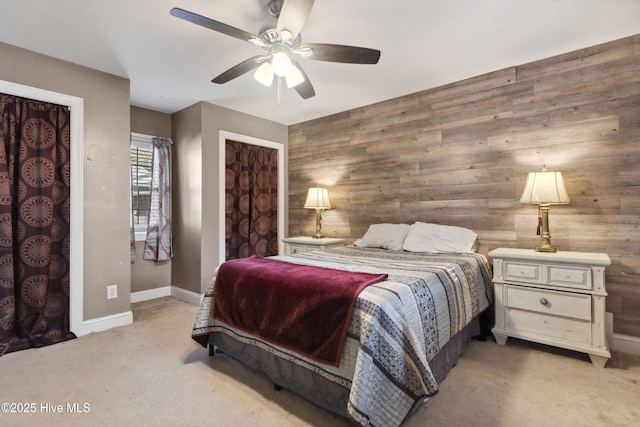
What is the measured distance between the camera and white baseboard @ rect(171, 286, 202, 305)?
3752mm

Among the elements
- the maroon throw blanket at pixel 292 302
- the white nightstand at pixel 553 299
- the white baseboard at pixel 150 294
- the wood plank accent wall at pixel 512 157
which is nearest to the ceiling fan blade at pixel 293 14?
the maroon throw blanket at pixel 292 302

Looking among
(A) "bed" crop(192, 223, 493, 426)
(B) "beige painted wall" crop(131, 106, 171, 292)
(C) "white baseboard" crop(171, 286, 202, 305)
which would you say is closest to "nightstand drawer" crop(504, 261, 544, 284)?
(A) "bed" crop(192, 223, 493, 426)

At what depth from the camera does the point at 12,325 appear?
2.50m

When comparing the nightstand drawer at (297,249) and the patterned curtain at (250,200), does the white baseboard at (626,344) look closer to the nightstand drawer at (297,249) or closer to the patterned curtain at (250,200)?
the nightstand drawer at (297,249)

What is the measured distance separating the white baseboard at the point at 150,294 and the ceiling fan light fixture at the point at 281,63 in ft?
10.9

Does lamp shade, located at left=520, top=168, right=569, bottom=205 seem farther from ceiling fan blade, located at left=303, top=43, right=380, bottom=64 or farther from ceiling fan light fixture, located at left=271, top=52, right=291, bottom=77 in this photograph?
ceiling fan light fixture, located at left=271, top=52, right=291, bottom=77

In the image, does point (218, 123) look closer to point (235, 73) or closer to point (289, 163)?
point (289, 163)

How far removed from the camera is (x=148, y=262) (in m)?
3.99

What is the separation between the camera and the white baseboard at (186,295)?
12.3 ft

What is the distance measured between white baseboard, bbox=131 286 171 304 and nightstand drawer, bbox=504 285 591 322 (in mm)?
3910

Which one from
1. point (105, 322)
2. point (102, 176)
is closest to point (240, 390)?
point (105, 322)

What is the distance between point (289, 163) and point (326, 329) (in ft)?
11.4

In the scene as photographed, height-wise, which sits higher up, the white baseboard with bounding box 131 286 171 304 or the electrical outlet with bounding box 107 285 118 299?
the electrical outlet with bounding box 107 285 118 299

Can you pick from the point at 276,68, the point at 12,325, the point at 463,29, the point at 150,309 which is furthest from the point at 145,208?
the point at 463,29
